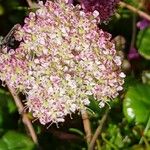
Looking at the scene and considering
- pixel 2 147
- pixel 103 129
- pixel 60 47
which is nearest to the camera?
pixel 60 47

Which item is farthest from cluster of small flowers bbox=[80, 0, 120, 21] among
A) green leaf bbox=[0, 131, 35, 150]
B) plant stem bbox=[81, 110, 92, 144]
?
green leaf bbox=[0, 131, 35, 150]

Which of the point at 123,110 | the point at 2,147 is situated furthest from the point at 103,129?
the point at 2,147

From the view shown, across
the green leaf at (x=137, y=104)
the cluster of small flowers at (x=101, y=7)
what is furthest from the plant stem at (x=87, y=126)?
the cluster of small flowers at (x=101, y=7)

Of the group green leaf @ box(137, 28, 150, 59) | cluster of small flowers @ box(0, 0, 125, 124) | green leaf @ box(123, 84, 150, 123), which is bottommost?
green leaf @ box(123, 84, 150, 123)

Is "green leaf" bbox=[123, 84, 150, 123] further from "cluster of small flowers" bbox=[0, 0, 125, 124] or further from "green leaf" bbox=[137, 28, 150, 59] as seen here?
"cluster of small flowers" bbox=[0, 0, 125, 124]

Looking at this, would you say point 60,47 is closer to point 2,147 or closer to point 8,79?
point 8,79

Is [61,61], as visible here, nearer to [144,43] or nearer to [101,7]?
[101,7]
